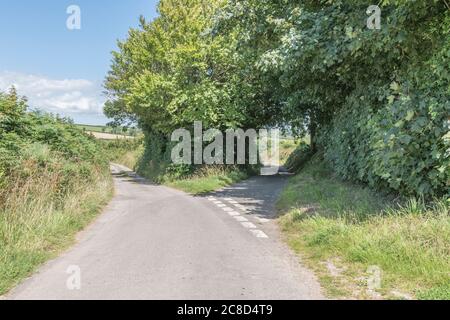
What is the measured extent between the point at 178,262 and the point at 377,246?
10.3 feet

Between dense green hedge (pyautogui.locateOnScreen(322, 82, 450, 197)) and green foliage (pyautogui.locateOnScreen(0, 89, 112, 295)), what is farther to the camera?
dense green hedge (pyautogui.locateOnScreen(322, 82, 450, 197))

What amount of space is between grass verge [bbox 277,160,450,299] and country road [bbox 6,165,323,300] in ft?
1.56

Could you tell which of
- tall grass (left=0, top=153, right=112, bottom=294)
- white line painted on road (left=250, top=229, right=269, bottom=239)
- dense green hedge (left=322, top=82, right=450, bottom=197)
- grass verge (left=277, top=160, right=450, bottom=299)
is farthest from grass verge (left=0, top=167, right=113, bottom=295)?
dense green hedge (left=322, top=82, right=450, bottom=197)

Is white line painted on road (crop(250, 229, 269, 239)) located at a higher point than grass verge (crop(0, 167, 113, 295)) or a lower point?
lower

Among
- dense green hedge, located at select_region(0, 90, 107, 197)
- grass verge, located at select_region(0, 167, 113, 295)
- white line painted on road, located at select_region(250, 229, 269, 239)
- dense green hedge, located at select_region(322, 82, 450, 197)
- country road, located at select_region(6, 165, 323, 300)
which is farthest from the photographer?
dense green hedge, located at select_region(0, 90, 107, 197)

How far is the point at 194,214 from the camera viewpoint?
38.8 feet

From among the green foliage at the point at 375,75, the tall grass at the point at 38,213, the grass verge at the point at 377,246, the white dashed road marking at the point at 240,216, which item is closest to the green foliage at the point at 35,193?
the tall grass at the point at 38,213

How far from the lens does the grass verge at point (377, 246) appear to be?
530 centimetres

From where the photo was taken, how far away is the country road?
5.27 metres

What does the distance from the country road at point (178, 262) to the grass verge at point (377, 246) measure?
0.48 meters

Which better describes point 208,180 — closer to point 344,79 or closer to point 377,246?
point 344,79

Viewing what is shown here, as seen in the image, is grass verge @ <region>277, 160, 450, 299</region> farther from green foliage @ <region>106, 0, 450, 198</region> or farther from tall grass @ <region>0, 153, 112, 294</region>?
tall grass @ <region>0, 153, 112, 294</region>
